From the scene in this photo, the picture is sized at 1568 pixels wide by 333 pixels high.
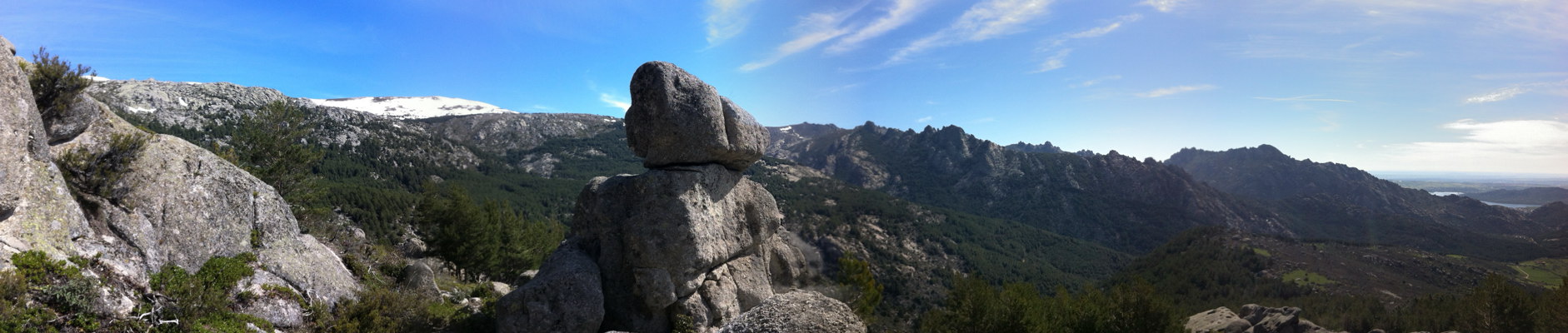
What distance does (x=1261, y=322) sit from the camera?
38438mm

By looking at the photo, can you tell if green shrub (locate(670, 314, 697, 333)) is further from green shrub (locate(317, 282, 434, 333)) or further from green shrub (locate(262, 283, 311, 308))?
green shrub (locate(262, 283, 311, 308))

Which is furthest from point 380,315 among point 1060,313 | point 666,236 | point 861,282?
point 1060,313

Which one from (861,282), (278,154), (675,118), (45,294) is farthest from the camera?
(278,154)

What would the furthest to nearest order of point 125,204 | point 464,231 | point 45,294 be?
point 464,231 → point 125,204 → point 45,294

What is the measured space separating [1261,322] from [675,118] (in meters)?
44.6

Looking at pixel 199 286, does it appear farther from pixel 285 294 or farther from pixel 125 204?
pixel 125 204

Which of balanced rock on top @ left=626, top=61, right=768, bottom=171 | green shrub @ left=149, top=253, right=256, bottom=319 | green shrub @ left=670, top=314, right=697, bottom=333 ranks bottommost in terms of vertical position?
green shrub @ left=670, top=314, right=697, bottom=333

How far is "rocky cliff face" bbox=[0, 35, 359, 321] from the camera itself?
11.8 meters

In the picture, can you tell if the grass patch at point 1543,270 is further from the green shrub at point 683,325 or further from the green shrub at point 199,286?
the green shrub at point 199,286

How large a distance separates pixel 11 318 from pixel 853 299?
21379 mm

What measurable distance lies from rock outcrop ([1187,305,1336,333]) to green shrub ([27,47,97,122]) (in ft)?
160

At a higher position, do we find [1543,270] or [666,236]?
[666,236]

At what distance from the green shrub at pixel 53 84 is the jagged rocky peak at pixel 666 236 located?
12.3 meters

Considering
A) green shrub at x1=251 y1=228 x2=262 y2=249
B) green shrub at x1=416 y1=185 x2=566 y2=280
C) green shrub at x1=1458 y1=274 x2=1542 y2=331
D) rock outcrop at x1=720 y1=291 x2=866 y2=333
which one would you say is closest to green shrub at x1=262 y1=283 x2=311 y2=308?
green shrub at x1=251 y1=228 x2=262 y2=249
